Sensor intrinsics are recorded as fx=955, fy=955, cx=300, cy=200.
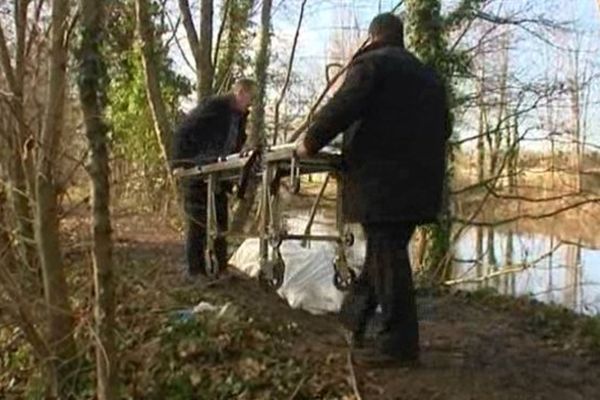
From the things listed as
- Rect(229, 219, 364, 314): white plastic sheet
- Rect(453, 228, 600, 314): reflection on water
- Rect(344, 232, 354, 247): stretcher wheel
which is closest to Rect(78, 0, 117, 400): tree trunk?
Rect(344, 232, 354, 247): stretcher wheel

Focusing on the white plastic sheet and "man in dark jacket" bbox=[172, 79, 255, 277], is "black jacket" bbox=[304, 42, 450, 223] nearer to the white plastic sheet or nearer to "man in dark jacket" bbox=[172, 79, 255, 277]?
the white plastic sheet

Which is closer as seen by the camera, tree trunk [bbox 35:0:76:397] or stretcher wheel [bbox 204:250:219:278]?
tree trunk [bbox 35:0:76:397]

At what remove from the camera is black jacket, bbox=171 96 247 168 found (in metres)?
8.23

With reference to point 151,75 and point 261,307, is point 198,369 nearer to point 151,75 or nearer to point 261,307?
point 261,307

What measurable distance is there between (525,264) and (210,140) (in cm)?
510

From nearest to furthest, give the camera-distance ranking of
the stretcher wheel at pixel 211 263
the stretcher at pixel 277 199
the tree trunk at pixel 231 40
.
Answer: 1. the stretcher at pixel 277 199
2. the stretcher wheel at pixel 211 263
3. the tree trunk at pixel 231 40

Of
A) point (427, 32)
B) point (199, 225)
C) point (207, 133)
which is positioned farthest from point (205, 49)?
point (199, 225)

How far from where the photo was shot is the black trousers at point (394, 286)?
5160 millimetres

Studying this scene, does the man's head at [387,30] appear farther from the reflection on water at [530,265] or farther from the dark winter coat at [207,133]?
the reflection on water at [530,265]

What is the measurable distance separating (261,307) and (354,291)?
4.36 ft

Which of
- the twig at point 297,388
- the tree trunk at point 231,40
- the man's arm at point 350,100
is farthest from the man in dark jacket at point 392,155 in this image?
the tree trunk at point 231,40

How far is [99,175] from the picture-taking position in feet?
15.5

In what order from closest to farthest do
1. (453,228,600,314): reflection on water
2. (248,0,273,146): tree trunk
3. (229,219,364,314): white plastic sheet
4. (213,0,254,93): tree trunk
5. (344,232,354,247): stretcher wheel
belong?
(344,232,354,247): stretcher wheel
(229,219,364,314): white plastic sheet
(453,228,600,314): reflection on water
(248,0,273,146): tree trunk
(213,0,254,93): tree trunk

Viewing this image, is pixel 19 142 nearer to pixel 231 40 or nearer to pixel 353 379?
pixel 353 379
